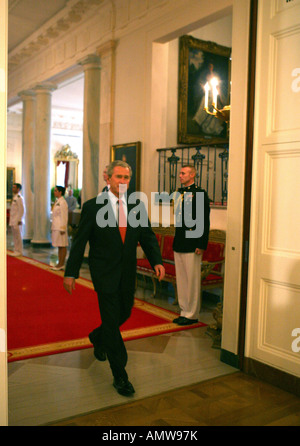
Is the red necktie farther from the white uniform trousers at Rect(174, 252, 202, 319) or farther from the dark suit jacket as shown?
the white uniform trousers at Rect(174, 252, 202, 319)

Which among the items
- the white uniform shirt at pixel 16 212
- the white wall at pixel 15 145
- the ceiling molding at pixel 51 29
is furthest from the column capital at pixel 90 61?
the white wall at pixel 15 145

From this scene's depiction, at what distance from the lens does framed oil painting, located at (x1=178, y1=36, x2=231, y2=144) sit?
7996 mm

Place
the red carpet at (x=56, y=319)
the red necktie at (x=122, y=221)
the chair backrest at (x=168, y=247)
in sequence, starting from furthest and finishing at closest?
1. the chair backrest at (x=168, y=247)
2. the red carpet at (x=56, y=319)
3. the red necktie at (x=122, y=221)

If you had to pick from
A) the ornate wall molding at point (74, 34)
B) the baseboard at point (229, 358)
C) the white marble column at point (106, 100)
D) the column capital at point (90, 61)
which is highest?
the ornate wall molding at point (74, 34)

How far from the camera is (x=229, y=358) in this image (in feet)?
12.8

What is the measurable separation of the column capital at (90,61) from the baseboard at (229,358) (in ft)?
22.9

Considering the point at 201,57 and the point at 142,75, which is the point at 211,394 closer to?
the point at 142,75

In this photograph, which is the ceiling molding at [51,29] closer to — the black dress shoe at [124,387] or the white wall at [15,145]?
the white wall at [15,145]

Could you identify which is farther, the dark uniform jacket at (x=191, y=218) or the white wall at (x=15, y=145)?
the white wall at (x=15, y=145)

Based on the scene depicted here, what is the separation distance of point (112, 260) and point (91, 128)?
650cm

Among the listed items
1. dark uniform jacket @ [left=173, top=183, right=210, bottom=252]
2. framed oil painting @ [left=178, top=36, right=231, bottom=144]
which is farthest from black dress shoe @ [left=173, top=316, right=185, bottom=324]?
framed oil painting @ [left=178, top=36, right=231, bottom=144]

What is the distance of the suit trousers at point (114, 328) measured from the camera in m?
3.24

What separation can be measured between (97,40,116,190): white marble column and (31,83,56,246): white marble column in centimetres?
354

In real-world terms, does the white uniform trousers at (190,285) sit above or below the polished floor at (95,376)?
above
